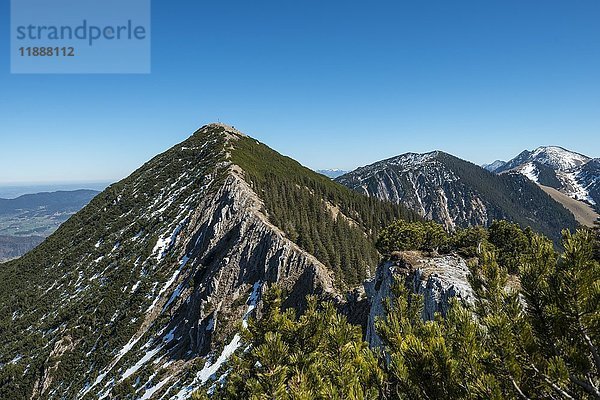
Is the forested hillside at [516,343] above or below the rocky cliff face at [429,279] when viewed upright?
above

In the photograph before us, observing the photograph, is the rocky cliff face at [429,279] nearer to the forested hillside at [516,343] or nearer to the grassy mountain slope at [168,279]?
the forested hillside at [516,343]

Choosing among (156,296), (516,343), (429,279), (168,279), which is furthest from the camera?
(168,279)

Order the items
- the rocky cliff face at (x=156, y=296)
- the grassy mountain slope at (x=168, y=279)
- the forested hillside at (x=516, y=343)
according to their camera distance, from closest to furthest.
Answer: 1. the forested hillside at (x=516, y=343)
2. the rocky cliff face at (x=156, y=296)
3. the grassy mountain slope at (x=168, y=279)

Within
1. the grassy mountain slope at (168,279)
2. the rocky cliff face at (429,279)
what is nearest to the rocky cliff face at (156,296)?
the grassy mountain slope at (168,279)

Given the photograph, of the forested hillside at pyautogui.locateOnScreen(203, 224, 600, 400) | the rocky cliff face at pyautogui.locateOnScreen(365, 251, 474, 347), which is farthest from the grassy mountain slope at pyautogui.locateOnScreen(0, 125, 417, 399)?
the forested hillside at pyautogui.locateOnScreen(203, 224, 600, 400)

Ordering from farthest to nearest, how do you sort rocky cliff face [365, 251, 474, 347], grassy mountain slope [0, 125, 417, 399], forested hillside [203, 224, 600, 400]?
grassy mountain slope [0, 125, 417, 399] < rocky cliff face [365, 251, 474, 347] < forested hillside [203, 224, 600, 400]

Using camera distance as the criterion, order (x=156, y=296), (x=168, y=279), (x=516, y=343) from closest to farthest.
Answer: (x=516, y=343) < (x=156, y=296) < (x=168, y=279)

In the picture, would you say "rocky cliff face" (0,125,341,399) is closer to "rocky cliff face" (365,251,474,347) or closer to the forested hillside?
"rocky cliff face" (365,251,474,347)

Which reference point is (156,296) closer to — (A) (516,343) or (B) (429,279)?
(B) (429,279)

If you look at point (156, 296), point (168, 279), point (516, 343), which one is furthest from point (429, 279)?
point (168, 279)
